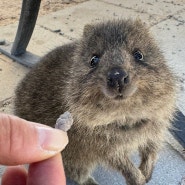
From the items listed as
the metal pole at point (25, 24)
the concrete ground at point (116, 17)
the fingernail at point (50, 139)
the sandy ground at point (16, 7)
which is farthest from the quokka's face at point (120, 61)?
the sandy ground at point (16, 7)

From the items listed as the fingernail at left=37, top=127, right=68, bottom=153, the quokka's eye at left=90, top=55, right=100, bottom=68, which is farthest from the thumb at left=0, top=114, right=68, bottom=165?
the quokka's eye at left=90, top=55, right=100, bottom=68

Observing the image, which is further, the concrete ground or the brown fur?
the concrete ground

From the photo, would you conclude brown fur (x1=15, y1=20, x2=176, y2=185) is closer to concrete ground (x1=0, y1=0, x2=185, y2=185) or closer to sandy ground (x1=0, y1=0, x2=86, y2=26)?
concrete ground (x1=0, y1=0, x2=185, y2=185)

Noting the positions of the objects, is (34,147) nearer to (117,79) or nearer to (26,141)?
(26,141)

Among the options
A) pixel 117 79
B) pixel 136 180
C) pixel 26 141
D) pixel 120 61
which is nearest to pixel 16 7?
pixel 136 180

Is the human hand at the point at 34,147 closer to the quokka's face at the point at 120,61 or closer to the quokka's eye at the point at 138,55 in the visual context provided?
the quokka's face at the point at 120,61

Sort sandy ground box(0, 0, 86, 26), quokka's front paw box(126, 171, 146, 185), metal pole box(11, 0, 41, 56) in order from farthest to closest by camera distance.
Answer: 1. sandy ground box(0, 0, 86, 26)
2. metal pole box(11, 0, 41, 56)
3. quokka's front paw box(126, 171, 146, 185)
